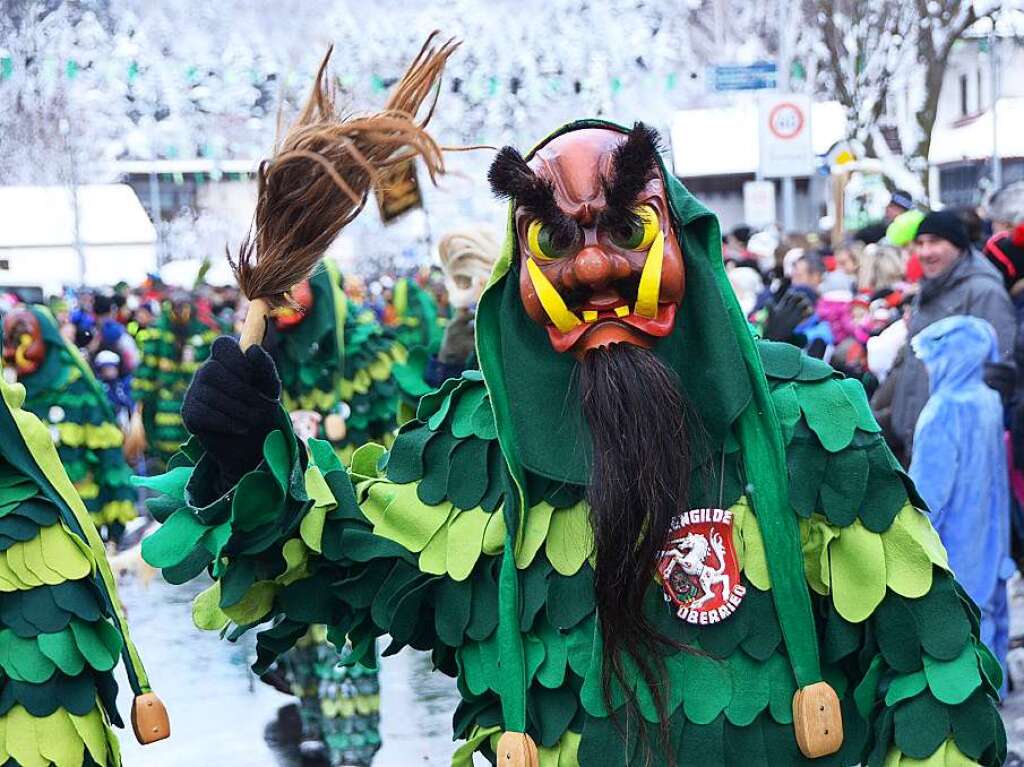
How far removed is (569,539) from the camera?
8.98ft

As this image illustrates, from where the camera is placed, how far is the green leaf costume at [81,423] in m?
8.58

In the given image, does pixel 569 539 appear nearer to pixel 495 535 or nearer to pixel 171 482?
pixel 495 535

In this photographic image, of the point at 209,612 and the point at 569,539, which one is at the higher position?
the point at 569,539

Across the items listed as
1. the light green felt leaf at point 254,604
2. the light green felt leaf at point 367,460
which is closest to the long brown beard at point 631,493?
the light green felt leaf at point 254,604

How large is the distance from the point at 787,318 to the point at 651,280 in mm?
4344

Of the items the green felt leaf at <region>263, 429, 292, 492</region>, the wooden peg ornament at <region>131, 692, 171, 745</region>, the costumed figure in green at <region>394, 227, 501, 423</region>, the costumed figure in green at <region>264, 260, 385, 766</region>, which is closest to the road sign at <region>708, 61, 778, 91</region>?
the costumed figure in green at <region>394, 227, 501, 423</region>

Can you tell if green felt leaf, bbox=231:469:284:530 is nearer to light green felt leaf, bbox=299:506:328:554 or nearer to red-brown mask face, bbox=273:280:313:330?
light green felt leaf, bbox=299:506:328:554

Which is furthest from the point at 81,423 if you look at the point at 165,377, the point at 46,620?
the point at 46,620

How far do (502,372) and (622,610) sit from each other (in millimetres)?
461

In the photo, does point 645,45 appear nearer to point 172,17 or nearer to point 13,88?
point 172,17

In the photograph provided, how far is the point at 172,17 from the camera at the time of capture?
34312 millimetres

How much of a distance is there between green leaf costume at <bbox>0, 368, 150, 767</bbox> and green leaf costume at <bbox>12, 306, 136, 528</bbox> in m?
4.84

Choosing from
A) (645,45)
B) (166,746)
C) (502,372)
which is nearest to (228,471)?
(502,372)

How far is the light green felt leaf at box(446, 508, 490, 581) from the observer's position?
2.79 meters
